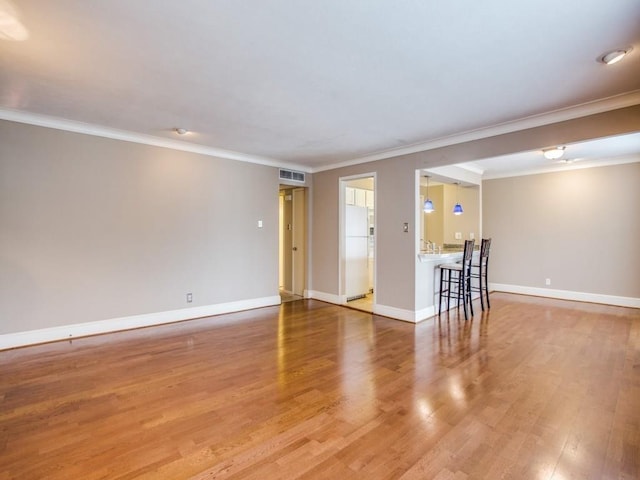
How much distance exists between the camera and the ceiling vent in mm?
6039

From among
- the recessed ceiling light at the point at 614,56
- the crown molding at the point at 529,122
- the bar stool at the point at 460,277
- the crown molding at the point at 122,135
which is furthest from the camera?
the bar stool at the point at 460,277

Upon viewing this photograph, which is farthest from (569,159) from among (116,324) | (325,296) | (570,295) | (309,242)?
(116,324)

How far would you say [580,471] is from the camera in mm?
1790

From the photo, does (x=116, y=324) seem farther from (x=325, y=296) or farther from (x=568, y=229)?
(x=568, y=229)

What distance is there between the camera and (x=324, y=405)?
96.8 inches

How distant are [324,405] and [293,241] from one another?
456cm

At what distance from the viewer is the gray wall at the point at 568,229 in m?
5.64

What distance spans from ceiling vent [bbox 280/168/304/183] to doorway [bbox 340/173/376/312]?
889 mm

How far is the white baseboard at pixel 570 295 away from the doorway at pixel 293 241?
432cm

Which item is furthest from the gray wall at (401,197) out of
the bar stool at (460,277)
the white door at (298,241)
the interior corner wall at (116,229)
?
the interior corner wall at (116,229)

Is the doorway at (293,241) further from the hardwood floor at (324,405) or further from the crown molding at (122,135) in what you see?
the hardwood floor at (324,405)

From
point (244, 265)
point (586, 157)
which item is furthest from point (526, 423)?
point (586, 157)

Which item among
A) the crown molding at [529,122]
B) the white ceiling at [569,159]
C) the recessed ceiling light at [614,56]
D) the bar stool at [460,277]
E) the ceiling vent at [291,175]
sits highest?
the white ceiling at [569,159]

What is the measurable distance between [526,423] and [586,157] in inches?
215
